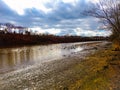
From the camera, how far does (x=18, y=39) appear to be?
85.4 metres

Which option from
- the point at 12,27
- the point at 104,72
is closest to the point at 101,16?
the point at 104,72

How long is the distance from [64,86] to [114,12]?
25.5m

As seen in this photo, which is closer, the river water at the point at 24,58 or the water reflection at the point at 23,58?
the river water at the point at 24,58

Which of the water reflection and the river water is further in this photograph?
the water reflection

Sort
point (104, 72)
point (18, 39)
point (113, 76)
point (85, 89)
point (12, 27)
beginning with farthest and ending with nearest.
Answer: point (12, 27)
point (18, 39)
point (104, 72)
point (113, 76)
point (85, 89)

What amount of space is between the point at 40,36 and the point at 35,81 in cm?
8481

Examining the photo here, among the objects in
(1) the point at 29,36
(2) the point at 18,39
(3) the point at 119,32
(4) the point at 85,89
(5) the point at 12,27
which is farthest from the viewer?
(5) the point at 12,27

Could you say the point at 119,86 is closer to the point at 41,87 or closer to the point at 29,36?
the point at 41,87

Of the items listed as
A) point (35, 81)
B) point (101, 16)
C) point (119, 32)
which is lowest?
point (35, 81)

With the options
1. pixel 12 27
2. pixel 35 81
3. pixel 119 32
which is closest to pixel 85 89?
pixel 35 81

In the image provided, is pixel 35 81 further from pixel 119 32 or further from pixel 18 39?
pixel 18 39

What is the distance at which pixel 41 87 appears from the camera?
11.1 meters

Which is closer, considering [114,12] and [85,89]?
[85,89]

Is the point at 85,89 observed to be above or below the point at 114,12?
below
